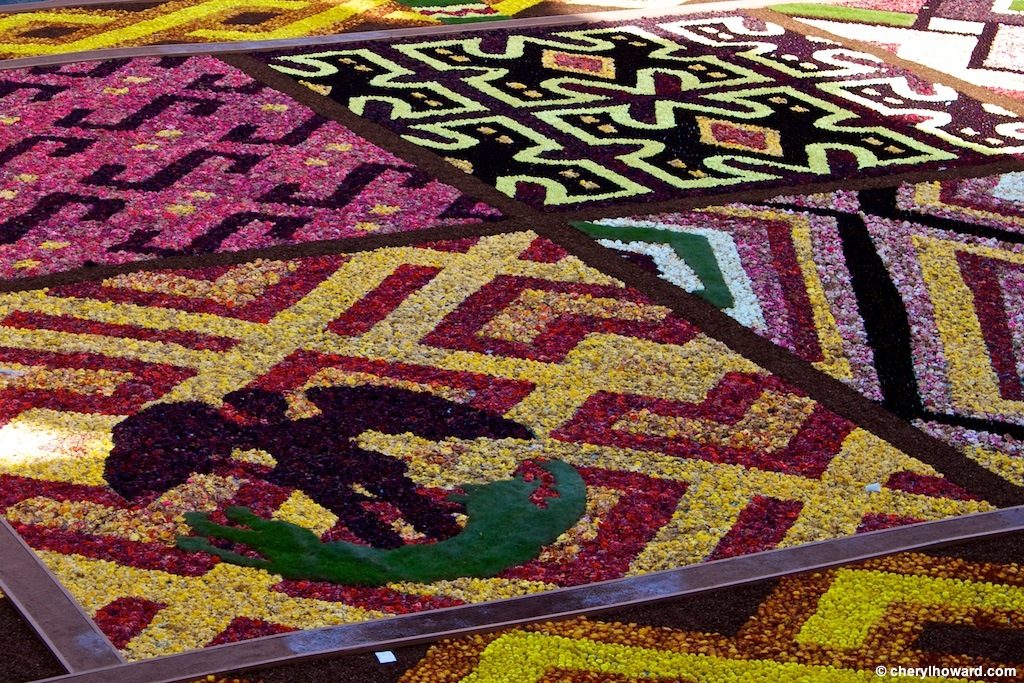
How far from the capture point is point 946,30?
18.6 feet

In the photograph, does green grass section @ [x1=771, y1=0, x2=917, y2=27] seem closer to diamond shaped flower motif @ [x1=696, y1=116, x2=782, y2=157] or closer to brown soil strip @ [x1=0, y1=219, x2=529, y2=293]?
diamond shaped flower motif @ [x1=696, y1=116, x2=782, y2=157]

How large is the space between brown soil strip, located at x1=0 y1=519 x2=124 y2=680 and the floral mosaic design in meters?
0.45

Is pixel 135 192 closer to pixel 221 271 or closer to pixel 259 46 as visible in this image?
pixel 221 271

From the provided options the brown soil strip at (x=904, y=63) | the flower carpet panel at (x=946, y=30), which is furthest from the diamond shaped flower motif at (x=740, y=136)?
the flower carpet panel at (x=946, y=30)

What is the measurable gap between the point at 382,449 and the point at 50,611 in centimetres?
69

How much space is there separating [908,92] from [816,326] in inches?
77.3

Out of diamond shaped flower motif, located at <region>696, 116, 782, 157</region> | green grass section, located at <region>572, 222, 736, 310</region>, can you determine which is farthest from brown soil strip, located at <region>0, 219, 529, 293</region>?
diamond shaped flower motif, located at <region>696, 116, 782, 157</region>

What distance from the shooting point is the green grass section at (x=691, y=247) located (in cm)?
335

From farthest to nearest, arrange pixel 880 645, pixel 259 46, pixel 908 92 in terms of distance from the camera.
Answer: pixel 259 46, pixel 908 92, pixel 880 645

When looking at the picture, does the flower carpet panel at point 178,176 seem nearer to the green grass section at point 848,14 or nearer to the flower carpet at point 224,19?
the flower carpet at point 224,19

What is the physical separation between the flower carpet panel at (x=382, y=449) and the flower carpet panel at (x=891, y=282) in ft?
0.61

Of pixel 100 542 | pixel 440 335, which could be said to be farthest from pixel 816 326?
pixel 100 542

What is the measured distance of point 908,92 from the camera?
4871 millimetres

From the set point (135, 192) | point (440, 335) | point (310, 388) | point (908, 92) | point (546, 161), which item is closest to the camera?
point (310, 388)
